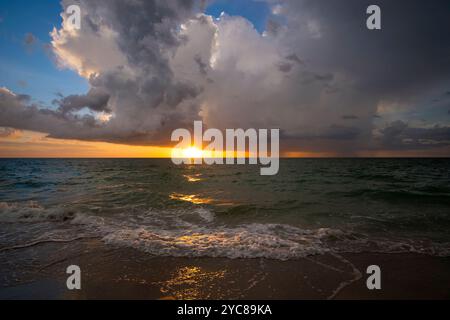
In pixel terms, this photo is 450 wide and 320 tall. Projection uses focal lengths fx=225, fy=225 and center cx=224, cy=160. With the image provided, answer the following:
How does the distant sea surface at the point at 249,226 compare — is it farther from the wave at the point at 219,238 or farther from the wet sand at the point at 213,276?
the wet sand at the point at 213,276

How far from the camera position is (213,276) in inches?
225

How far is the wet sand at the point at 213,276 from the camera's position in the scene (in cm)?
494

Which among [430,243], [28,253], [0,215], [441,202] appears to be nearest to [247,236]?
[430,243]

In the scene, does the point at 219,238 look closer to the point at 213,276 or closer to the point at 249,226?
the point at 249,226

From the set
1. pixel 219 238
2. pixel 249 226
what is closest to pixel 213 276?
pixel 219 238

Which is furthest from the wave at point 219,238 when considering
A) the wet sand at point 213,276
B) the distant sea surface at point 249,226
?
the wet sand at point 213,276

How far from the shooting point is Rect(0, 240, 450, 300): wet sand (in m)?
4.94

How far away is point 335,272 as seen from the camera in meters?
5.92

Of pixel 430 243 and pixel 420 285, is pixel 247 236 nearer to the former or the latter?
pixel 420 285

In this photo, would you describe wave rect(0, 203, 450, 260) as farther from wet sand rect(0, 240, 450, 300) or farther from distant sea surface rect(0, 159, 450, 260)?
wet sand rect(0, 240, 450, 300)

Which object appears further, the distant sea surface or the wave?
the distant sea surface

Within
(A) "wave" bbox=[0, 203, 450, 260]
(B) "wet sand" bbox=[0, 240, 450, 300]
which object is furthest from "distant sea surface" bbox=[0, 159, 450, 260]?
(B) "wet sand" bbox=[0, 240, 450, 300]
